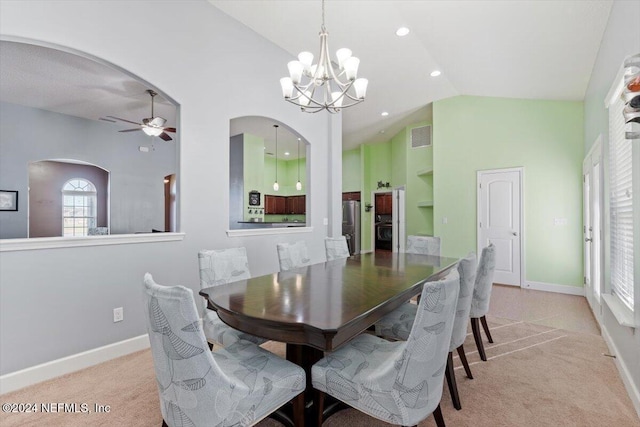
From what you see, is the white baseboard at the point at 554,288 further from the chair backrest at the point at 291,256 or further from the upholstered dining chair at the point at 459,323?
the chair backrest at the point at 291,256

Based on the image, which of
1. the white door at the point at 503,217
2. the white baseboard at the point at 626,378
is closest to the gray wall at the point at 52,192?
the white door at the point at 503,217

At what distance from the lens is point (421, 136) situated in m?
7.23

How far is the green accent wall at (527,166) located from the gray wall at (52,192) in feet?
22.6

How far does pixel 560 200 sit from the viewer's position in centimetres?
486

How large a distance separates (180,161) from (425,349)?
2738 millimetres

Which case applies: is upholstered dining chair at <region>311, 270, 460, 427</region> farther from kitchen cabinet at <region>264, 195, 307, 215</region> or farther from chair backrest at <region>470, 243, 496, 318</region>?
kitchen cabinet at <region>264, 195, 307, 215</region>

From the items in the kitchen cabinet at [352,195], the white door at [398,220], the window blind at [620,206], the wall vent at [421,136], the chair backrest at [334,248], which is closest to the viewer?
the window blind at [620,206]

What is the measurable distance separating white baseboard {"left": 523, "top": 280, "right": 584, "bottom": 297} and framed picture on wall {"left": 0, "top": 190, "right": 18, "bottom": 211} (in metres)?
8.43

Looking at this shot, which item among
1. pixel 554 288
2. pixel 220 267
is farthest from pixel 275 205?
pixel 220 267

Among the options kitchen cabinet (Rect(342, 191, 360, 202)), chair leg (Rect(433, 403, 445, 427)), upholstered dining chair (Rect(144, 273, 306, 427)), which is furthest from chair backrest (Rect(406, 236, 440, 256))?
kitchen cabinet (Rect(342, 191, 360, 202))

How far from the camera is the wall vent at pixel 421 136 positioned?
23.3 feet

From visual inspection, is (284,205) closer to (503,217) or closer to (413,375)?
(503,217)

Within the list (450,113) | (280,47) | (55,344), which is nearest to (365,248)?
(450,113)

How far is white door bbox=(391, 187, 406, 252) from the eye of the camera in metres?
7.87
